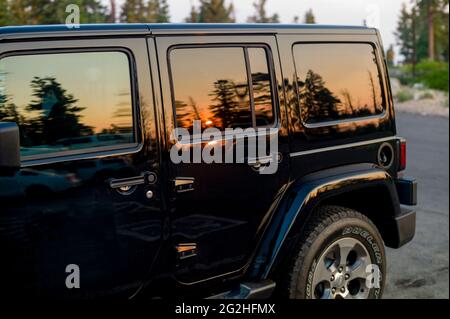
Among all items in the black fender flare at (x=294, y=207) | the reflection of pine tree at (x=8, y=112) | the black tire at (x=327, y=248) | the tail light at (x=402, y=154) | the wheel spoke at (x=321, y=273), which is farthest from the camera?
the tail light at (x=402, y=154)

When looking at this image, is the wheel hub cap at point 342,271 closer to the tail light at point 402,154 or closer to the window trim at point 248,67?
the tail light at point 402,154

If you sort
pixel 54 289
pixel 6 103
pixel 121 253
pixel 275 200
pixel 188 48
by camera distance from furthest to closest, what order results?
pixel 275 200
pixel 188 48
pixel 121 253
pixel 54 289
pixel 6 103

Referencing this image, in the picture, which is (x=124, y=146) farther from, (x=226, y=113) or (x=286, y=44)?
(x=286, y=44)

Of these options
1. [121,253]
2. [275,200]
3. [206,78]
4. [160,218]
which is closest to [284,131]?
[275,200]

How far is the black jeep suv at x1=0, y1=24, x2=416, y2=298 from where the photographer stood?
2.48m

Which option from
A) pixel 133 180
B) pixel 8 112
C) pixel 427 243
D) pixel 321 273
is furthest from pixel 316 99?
pixel 427 243

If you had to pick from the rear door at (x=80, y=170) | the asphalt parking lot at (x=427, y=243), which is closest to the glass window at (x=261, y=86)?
the rear door at (x=80, y=170)

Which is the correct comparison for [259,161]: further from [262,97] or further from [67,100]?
[67,100]

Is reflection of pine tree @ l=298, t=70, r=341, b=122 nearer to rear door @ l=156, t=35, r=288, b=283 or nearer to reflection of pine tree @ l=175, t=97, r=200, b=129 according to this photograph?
rear door @ l=156, t=35, r=288, b=283

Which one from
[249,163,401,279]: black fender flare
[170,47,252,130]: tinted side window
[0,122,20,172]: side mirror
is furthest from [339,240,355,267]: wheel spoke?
[0,122,20,172]: side mirror

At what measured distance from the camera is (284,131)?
3.33 meters

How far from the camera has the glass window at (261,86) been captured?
325cm

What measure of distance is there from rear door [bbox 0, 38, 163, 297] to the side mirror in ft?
0.49

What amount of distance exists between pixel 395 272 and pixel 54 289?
3.48 m
